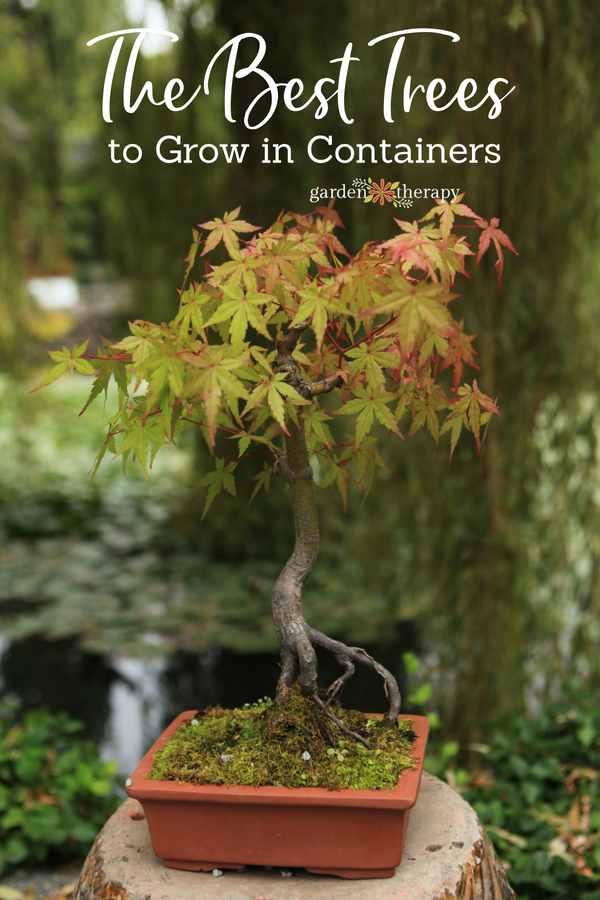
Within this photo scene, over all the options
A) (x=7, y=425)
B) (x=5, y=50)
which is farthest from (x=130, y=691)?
(x=7, y=425)

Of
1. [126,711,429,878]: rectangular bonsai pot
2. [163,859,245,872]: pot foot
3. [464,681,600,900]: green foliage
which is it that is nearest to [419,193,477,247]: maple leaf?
[126,711,429,878]: rectangular bonsai pot

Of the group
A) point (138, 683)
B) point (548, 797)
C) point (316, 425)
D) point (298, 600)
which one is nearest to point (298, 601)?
point (298, 600)

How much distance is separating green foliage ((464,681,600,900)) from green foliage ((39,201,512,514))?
92cm

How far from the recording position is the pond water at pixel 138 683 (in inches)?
103

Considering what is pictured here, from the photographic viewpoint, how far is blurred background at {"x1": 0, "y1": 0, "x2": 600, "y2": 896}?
5.62 ft

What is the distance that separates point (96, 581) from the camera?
12.5 feet

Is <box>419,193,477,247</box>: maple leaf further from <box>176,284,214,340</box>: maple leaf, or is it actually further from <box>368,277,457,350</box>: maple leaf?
<box>176,284,214,340</box>: maple leaf

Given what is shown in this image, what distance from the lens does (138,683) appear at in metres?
2.89

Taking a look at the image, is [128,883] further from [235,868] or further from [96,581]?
[96,581]

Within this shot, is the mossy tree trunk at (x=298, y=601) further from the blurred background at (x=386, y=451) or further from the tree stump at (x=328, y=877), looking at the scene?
the blurred background at (x=386, y=451)

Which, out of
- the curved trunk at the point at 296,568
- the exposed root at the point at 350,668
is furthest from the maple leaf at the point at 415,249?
the exposed root at the point at 350,668

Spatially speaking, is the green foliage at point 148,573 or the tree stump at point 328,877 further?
the green foliage at point 148,573

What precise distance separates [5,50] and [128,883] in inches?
140

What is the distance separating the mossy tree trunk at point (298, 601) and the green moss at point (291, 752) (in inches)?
1.0
